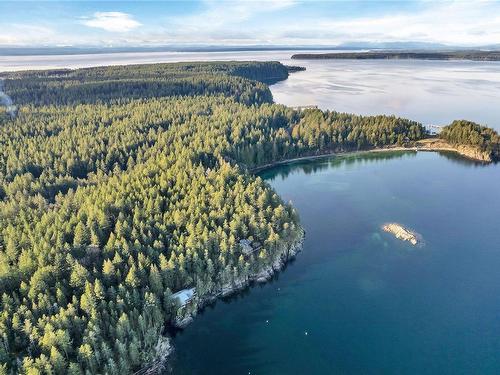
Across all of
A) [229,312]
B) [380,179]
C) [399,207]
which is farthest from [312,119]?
[229,312]

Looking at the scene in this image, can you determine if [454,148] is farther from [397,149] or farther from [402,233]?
[402,233]

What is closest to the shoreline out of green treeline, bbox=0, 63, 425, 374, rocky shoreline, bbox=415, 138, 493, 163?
rocky shoreline, bbox=415, 138, 493, 163

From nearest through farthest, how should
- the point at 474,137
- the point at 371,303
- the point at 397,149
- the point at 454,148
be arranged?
the point at 371,303 < the point at 474,137 < the point at 454,148 < the point at 397,149

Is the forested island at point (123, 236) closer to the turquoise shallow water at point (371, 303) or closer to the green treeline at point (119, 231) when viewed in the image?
the green treeline at point (119, 231)

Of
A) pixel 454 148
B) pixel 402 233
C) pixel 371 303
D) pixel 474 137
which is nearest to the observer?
pixel 371 303

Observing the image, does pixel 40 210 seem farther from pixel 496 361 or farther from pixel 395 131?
pixel 395 131

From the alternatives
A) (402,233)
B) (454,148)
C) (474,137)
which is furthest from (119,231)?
(454,148)

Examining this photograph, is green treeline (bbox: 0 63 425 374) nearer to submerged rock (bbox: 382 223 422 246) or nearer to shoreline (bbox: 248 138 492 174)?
shoreline (bbox: 248 138 492 174)
